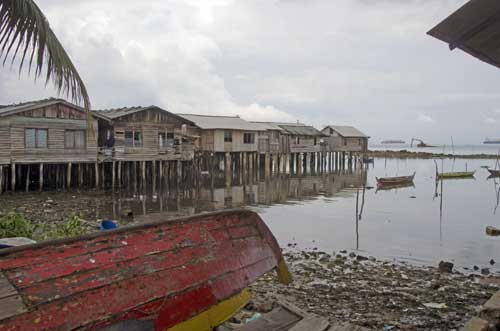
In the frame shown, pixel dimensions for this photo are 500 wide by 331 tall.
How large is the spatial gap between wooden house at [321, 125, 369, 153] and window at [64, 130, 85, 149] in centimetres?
2813

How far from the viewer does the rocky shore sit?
23.0 ft

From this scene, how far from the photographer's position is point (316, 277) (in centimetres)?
977

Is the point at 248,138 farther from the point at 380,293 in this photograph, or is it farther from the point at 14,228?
the point at 14,228

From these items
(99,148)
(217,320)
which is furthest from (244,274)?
(99,148)

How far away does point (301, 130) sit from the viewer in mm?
42344

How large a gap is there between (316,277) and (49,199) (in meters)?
14.3

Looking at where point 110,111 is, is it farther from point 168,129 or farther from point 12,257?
point 12,257

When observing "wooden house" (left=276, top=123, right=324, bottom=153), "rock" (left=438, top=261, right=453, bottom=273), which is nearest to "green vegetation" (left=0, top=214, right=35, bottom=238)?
"rock" (left=438, top=261, right=453, bottom=273)

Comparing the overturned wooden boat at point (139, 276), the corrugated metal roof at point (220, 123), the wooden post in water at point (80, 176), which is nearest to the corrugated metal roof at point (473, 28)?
the overturned wooden boat at point (139, 276)

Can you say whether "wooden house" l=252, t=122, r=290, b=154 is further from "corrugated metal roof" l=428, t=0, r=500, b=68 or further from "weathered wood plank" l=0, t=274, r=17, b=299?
"weathered wood plank" l=0, t=274, r=17, b=299

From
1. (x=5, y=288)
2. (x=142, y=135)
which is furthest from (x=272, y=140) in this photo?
(x=5, y=288)

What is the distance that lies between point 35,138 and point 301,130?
26.7 metres

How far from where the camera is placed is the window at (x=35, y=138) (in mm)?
20797

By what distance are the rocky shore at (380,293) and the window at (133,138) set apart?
16.4 metres
